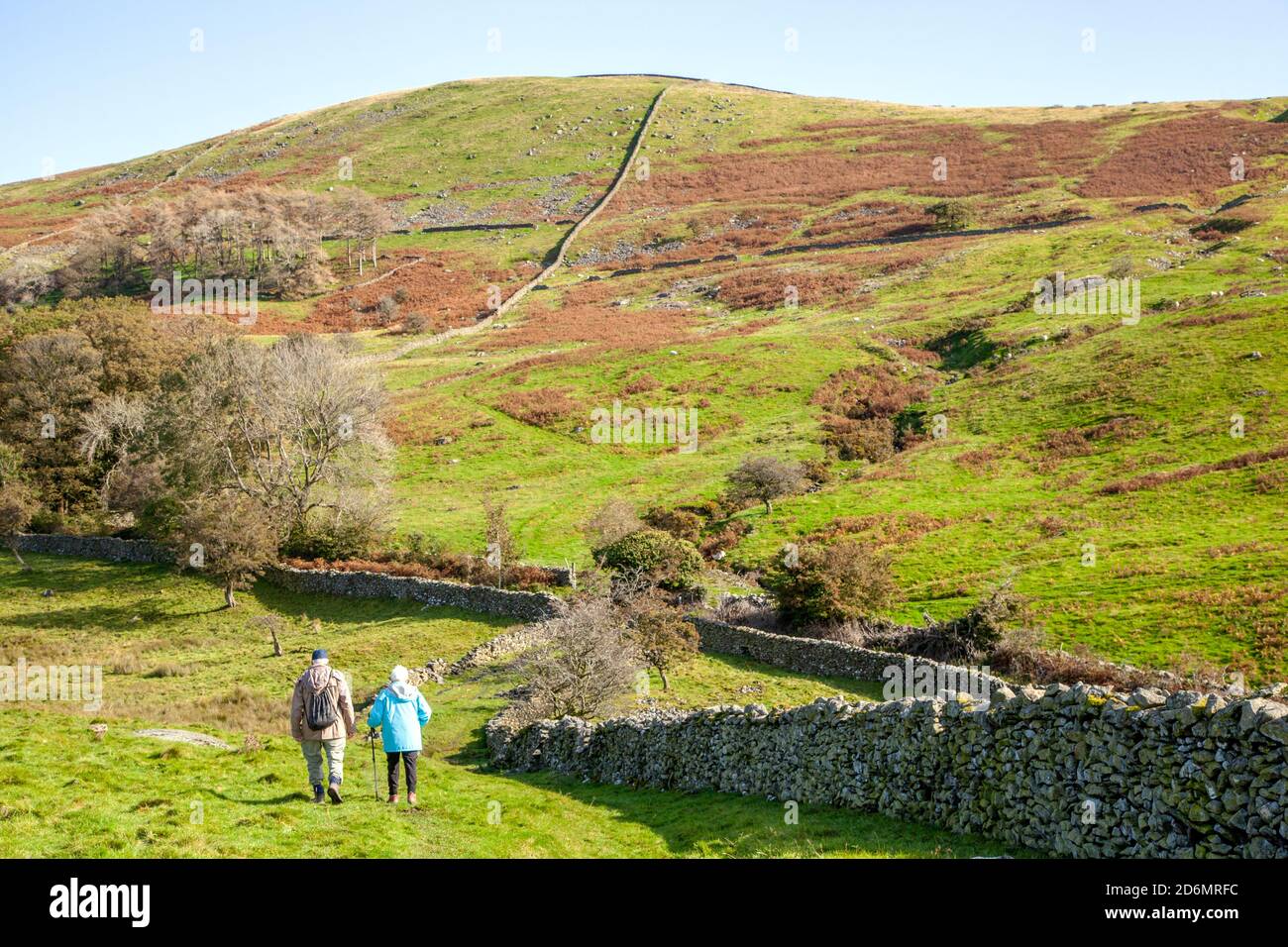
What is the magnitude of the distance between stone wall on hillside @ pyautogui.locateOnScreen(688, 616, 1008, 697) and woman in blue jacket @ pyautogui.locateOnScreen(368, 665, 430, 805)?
18.8 meters

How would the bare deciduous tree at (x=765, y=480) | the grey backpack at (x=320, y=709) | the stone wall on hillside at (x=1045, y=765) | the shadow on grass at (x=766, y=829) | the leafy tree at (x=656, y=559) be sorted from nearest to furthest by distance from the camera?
the stone wall on hillside at (x=1045, y=765) → the shadow on grass at (x=766, y=829) → the grey backpack at (x=320, y=709) → the leafy tree at (x=656, y=559) → the bare deciduous tree at (x=765, y=480)

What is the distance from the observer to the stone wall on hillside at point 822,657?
99.3 feet

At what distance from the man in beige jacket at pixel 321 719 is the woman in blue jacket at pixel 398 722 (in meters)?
0.51

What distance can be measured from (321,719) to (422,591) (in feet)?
96.6

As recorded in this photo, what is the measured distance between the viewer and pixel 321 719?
14844mm

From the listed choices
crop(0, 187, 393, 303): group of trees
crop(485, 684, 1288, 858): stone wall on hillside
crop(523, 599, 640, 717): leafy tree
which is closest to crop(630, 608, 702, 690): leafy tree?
crop(523, 599, 640, 717): leafy tree

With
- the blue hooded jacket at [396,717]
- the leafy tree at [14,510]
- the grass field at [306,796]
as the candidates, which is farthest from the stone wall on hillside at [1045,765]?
the leafy tree at [14,510]

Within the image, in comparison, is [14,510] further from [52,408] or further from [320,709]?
[320,709]

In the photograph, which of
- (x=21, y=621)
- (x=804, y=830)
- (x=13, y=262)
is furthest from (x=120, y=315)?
(x=13, y=262)

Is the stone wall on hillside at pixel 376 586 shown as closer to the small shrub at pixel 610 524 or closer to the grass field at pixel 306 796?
the small shrub at pixel 610 524

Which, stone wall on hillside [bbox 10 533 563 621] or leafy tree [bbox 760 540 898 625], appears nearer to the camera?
leafy tree [bbox 760 540 898 625]

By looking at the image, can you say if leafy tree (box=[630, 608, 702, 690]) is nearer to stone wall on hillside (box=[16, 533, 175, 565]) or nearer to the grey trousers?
the grey trousers

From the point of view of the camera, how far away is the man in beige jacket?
14.9 metres

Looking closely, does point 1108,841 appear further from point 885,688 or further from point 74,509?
point 74,509
